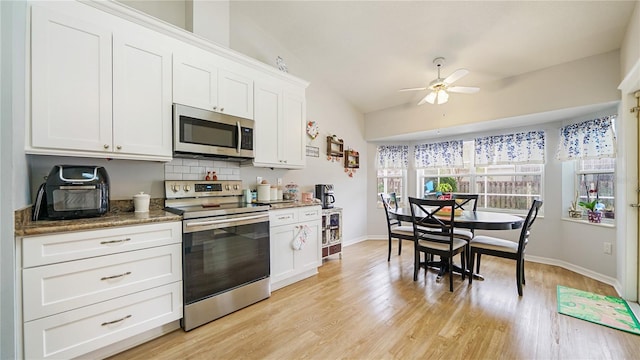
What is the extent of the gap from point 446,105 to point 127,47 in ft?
13.6

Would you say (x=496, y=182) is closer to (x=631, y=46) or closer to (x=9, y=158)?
(x=631, y=46)

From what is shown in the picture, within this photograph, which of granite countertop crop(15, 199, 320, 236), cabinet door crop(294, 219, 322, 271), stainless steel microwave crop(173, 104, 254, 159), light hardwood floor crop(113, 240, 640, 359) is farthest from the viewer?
cabinet door crop(294, 219, 322, 271)

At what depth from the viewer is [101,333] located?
1.59 meters

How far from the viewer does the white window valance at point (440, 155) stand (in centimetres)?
445

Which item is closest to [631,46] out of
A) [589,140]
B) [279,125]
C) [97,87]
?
Answer: [589,140]

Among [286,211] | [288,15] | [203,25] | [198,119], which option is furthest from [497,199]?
[203,25]

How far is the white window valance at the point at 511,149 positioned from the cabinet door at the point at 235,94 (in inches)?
151

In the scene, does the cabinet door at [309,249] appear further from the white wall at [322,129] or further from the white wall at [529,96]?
the white wall at [529,96]

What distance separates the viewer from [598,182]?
10.4ft

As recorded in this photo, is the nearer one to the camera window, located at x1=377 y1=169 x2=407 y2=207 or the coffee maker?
the coffee maker

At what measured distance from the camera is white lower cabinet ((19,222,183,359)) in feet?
4.58

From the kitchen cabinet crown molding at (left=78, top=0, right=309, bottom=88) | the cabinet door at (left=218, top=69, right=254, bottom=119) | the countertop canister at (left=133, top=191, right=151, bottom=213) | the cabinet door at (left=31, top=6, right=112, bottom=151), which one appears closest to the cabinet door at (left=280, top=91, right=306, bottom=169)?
the kitchen cabinet crown molding at (left=78, top=0, right=309, bottom=88)

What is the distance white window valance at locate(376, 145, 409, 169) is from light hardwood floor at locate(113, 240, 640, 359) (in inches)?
104

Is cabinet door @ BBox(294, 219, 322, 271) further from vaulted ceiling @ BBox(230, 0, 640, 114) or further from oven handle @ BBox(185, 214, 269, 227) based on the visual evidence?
vaulted ceiling @ BBox(230, 0, 640, 114)
